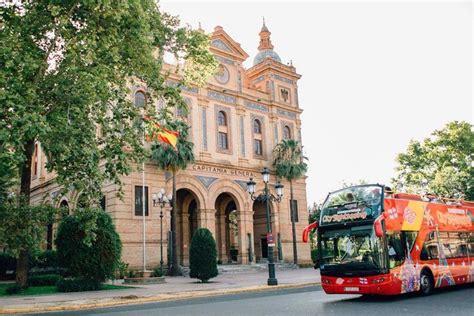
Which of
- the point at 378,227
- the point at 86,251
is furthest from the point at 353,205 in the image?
the point at 86,251

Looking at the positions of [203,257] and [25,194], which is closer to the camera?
[25,194]

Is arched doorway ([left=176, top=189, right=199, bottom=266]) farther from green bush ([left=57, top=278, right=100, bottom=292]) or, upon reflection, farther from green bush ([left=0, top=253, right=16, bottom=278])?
green bush ([left=57, top=278, right=100, bottom=292])

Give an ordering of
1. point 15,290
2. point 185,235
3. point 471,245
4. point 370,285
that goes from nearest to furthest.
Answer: point 370,285 < point 471,245 < point 15,290 < point 185,235

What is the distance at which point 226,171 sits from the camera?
34.7 metres

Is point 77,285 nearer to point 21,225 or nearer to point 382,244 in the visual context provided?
point 21,225

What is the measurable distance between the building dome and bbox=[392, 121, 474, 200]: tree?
1863 cm

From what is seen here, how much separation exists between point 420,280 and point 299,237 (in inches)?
1016

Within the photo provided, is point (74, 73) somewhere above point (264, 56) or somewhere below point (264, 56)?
below

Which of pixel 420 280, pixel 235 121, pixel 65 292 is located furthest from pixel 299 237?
pixel 420 280

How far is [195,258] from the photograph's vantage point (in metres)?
22.8

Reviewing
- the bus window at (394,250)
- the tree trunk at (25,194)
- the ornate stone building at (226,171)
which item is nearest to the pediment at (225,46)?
the ornate stone building at (226,171)

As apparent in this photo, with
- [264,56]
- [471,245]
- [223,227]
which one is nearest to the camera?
[471,245]

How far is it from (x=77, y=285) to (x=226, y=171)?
673 inches

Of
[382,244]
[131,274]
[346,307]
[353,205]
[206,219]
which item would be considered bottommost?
[346,307]
